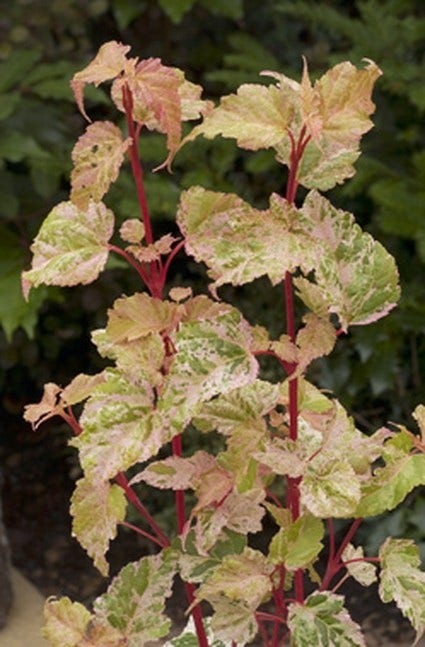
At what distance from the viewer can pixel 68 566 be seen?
12.5 ft

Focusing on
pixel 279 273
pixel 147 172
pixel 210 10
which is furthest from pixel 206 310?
pixel 210 10

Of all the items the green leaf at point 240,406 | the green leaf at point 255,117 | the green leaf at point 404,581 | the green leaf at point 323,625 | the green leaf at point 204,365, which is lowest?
the green leaf at point 323,625

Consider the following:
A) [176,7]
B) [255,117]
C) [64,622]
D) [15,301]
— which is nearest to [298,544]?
[64,622]

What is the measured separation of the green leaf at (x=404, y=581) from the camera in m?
1.36

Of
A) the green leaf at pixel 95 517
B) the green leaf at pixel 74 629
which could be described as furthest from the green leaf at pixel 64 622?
the green leaf at pixel 95 517

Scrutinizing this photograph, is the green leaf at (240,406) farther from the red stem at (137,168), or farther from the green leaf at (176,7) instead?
the green leaf at (176,7)

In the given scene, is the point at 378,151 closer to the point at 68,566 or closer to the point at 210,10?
the point at 210,10

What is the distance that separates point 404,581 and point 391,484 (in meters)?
0.10

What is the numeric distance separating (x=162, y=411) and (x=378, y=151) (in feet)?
8.99

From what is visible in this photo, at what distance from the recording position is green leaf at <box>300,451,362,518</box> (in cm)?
128

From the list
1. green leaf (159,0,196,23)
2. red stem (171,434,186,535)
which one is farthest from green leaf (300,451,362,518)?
green leaf (159,0,196,23)

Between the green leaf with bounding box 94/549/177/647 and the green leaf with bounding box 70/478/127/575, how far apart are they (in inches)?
3.5

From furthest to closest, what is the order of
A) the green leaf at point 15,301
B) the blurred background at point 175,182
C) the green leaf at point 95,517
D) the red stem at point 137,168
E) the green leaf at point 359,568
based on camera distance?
the blurred background at point 175,182, the green leaf at point 15,301, the green leaf at point 359,568, the green leaf at point 95,517, the red stem at point 137,168

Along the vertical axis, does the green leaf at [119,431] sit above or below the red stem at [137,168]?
below
